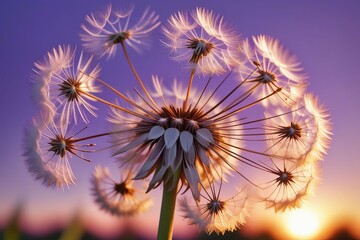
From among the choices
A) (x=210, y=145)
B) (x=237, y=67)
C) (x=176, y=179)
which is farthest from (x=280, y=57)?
(x=176, y=179)

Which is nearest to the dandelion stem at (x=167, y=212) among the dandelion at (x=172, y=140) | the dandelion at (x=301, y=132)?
the dandelion at (x=172, y=140)

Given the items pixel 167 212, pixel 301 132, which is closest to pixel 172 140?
pixel 167 212

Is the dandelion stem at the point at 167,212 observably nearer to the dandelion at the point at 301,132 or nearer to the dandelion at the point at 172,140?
the dandelion at the point at 172,140

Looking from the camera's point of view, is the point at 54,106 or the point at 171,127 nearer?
Result: the point at 171,127

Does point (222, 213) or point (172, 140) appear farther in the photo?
point (222, 213)

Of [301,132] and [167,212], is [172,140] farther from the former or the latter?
[301,132]

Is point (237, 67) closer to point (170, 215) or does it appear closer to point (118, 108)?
point (118, 108)
